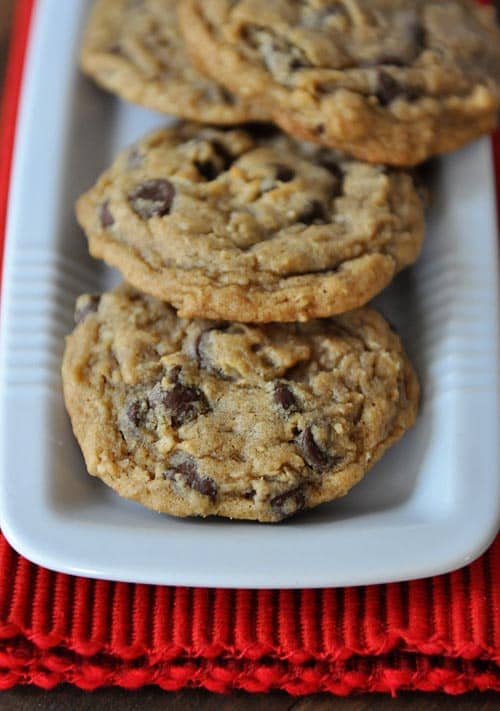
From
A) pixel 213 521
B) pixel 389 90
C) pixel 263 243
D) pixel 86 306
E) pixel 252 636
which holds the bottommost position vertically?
pixel 252 636

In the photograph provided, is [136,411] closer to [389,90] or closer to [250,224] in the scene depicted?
[250,224]

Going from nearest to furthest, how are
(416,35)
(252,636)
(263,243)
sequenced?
1. (252,636)
2. (263,243)
3. (416,35)

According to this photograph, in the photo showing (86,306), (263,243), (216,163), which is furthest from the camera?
(216,163)

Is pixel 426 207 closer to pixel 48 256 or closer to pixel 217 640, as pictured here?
pixel 48 256

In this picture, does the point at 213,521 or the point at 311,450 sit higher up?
the point at 311,450

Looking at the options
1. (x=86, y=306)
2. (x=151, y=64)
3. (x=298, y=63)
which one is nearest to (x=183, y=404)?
(x=86, y=306)

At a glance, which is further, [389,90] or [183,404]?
[389,90]

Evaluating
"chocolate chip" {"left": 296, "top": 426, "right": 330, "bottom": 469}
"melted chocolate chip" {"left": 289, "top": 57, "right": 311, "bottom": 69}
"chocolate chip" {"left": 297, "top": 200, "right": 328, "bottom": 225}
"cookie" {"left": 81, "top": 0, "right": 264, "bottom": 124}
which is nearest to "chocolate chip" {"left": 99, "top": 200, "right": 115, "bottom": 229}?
"cookie" {"left": 81, "top": 0, "right": 264, "bottom": 124}
